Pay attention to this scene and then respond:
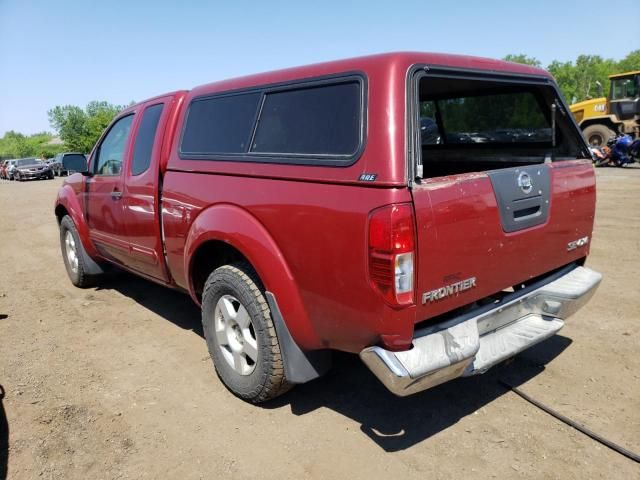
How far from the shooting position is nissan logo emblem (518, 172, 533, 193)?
9.02 feet

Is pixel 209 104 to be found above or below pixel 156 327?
above

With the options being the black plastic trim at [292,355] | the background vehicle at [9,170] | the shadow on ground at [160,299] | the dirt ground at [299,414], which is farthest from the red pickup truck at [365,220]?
the background vehicle at [9,170]

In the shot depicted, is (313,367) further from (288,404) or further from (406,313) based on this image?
(406,313)

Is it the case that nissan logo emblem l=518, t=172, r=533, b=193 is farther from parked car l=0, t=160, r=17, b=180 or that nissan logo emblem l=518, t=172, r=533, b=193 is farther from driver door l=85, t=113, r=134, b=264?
parked car l=0, t=160, r=17, b=180

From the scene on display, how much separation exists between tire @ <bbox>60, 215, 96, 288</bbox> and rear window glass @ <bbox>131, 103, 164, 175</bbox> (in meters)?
1.69

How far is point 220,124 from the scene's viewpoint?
345 centimetres

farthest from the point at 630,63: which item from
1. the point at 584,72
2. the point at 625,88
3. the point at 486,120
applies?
the point at 486,120

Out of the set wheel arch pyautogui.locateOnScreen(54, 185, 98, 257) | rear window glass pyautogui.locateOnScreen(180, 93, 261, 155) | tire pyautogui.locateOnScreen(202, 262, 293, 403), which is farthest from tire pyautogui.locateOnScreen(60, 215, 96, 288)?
tire pyautogui.locateOnScreen(202, 262, 293, 403)

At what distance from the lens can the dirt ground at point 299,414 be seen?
2.63 metres

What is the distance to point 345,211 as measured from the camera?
238cm

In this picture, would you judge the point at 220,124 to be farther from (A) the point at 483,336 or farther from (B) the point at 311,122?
(A) the point at 483,336

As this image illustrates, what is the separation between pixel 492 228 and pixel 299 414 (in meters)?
1.62

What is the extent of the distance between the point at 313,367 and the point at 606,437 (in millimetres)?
1624

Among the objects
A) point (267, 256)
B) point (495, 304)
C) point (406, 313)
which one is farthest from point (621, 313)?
point (267, 256)
